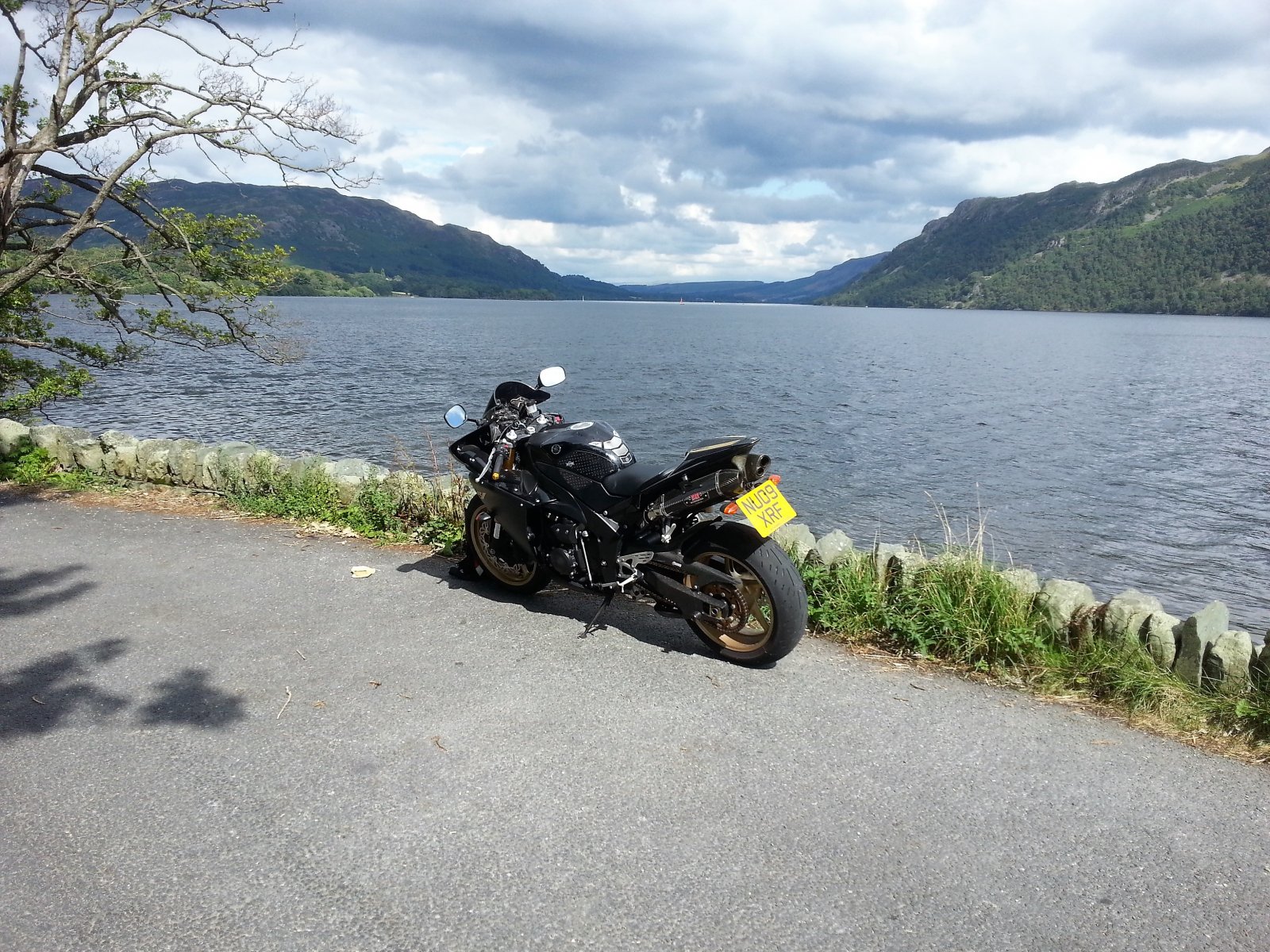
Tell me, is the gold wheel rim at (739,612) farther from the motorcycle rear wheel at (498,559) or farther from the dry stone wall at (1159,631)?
the motorcycle rear wheel at (498,559)

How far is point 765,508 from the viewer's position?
4.73 metres

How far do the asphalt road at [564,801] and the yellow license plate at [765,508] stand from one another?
3.05 feet

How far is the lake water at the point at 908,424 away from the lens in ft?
45.6

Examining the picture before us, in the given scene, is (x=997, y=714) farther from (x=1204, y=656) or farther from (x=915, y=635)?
(x=1204, y=656)

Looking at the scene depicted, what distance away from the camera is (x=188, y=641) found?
17.1 feet

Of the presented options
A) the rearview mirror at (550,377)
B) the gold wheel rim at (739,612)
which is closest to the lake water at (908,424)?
the gold wheel rim at (739,612)

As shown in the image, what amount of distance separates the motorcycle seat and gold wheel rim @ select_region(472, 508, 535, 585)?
1.21 metres

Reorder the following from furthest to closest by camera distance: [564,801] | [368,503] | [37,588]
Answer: [368,503] < [37,588] < [564,801]

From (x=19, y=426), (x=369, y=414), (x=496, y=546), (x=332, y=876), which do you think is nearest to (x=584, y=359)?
(x=369, y=414)

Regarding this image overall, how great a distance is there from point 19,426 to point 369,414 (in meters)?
15.7

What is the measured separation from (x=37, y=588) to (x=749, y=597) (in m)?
5.21

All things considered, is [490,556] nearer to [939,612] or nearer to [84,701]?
[84,701]

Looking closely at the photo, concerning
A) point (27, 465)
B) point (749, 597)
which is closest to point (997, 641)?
point (749, 597)

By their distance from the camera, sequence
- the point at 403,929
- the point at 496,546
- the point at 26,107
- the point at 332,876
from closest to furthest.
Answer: the point at 403,929
the point at 332,876
the point at 496,546
the point at 26,107
